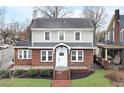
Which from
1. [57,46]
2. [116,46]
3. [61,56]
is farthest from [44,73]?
[116,46]

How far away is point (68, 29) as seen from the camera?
13.6m

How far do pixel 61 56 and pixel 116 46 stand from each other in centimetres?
336

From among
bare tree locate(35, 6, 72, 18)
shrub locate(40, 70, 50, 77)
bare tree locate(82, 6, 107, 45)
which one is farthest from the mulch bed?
bare tree locate(35, 6, 72, 18)

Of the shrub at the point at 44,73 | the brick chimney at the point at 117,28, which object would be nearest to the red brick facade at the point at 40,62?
the shrub at the point at 44,73

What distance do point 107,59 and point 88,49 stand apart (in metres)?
A: 1.71

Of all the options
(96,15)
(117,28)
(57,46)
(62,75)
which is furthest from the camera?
(96,15)

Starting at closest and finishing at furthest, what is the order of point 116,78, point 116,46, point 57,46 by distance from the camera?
point 116,78 < point 57,46 < point 116,46

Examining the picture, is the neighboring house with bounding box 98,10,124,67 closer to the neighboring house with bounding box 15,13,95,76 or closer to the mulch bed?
the neighboring house with bounding box 15,13,95,76

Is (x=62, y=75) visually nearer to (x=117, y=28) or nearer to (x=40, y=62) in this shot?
(x=40, y=62)

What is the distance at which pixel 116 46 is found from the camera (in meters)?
14.6

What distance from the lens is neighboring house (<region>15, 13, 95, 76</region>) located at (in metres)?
13.4

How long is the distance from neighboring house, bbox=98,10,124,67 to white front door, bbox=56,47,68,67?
2.45 metres

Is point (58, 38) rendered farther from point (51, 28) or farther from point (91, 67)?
point (91, 67)
